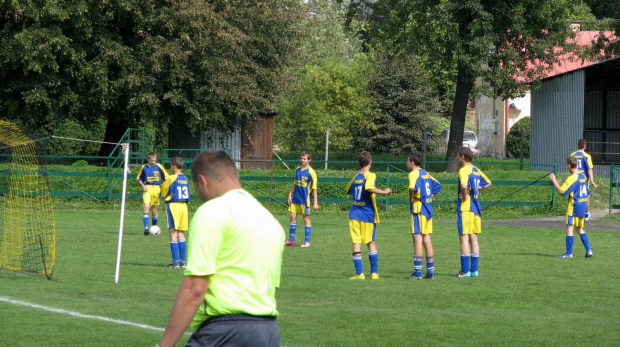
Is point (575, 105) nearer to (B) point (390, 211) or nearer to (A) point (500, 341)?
(B) point (390, 211)

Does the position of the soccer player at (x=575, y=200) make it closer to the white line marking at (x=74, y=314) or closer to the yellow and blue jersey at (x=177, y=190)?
the yellow and blue jersey at (x=177, y=190)

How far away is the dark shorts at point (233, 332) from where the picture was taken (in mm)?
4355

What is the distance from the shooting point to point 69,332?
8.98 meters

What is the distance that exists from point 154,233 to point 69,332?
11932 mm

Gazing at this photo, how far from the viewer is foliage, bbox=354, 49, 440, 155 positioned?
4738 centimetres

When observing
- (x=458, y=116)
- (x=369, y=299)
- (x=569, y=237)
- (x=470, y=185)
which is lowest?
(x=369, y=299)

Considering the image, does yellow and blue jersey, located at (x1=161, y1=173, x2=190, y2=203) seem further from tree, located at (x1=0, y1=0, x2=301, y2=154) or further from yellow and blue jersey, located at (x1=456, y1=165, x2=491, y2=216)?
tree, located at (x1=0, y1=0, x2=301, y2=154)

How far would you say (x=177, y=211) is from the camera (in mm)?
14781

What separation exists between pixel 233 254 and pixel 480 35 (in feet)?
103

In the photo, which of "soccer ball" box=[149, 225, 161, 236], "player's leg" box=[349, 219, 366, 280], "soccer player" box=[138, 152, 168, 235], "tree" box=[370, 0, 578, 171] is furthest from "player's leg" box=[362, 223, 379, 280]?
"tree" box=[370, 0, 578, 171]

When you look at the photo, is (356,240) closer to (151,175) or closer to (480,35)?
(151,175)

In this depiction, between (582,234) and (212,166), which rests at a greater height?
(212,166)

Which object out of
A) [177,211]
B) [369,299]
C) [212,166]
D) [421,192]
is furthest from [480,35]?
[212,166]

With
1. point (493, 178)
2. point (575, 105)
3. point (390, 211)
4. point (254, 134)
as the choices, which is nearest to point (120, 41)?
point (254, 134)
